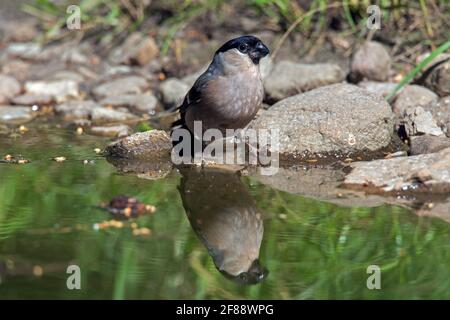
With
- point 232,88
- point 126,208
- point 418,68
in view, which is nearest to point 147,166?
point 232,88

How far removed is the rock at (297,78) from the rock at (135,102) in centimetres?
104

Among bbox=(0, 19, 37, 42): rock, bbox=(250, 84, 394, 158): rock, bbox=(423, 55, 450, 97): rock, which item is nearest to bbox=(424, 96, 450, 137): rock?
bbox=(423, 55, 450, 97): rock

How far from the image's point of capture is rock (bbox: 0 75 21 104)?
743 centimetres

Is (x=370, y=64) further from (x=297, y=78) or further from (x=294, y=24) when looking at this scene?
(x=294, y=24)

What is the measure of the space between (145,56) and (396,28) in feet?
7.63

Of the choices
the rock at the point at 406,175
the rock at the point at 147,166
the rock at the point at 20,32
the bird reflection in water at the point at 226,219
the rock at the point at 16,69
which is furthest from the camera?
the rock at the point at 20,32

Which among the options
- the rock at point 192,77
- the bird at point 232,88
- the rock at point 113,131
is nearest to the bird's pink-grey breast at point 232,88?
the bird at point 232,88

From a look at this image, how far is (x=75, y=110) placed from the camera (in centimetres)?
717

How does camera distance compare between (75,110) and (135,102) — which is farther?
(135,102)

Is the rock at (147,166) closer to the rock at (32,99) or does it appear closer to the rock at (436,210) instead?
the rock at (436,210)

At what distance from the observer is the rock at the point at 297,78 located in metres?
6.84

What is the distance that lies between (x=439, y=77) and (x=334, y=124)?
1240mm

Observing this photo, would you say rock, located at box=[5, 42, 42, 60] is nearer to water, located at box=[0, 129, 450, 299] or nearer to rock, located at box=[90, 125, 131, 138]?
rock, located at box=[90, 125, 131, 138]
